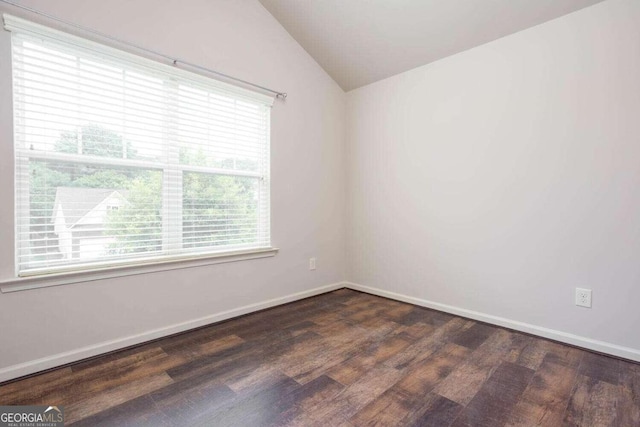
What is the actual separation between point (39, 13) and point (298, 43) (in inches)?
82.9

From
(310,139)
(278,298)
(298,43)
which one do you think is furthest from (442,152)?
(278,298)

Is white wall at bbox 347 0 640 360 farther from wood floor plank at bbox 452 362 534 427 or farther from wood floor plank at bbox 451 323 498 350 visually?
wood floor plank at bbox 452 362 534 427

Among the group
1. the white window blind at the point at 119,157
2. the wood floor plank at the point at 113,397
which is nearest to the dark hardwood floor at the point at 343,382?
the wood floor plank at the point at 113,397

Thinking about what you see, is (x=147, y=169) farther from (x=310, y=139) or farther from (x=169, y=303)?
(x=310, y=139)

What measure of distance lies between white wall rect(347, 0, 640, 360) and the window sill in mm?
1656

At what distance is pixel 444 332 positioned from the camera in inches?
99.8

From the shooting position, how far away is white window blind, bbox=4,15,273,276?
1916mm

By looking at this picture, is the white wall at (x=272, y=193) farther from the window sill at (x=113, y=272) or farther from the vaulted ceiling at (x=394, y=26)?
the vaulted ceiling at (x=394, y=26)

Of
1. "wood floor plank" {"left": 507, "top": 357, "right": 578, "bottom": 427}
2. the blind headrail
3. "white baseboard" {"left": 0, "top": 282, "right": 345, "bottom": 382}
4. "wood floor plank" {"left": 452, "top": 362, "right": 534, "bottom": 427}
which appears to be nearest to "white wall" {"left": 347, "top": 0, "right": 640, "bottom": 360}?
"wood floor plank" {"left": 507, "top": 357, "right": 578, "bottom": 427}

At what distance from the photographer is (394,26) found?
2838mm

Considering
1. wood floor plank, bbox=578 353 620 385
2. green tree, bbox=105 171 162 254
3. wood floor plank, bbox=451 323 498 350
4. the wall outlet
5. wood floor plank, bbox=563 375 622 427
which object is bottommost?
wood floor plank, bbox=563 375 622 427

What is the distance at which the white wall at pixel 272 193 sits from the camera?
187 centimetres

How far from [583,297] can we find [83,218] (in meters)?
3.47

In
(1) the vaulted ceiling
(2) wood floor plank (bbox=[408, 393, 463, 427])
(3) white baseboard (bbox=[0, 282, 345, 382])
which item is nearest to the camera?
(2) wood floor plank (bbox=[408, 393, 463, 427])
